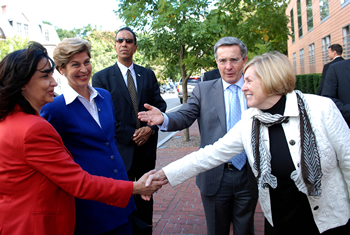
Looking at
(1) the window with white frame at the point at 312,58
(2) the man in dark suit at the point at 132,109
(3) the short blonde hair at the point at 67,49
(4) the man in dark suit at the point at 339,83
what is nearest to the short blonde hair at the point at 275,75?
(3) the short blonde hair at the point at 67,49

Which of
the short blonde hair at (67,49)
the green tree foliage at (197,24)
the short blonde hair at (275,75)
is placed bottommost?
the short blonde hair at (275,75)

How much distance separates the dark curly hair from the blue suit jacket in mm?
449

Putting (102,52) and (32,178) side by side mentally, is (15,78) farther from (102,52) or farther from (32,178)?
(102,52)

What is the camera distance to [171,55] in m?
9.05

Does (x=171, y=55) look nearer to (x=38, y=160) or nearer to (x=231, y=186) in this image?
(x=231, y=186)

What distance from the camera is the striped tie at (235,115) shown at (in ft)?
8.64

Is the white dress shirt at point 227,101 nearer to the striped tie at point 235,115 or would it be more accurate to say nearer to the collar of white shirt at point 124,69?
the striped tie at point 235,115

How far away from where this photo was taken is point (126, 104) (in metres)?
3.50

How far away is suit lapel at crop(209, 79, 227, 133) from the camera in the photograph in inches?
105

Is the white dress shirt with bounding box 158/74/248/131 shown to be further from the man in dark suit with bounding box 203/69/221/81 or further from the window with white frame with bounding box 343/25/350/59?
the window with white frame with bounding box 343/25/350/59

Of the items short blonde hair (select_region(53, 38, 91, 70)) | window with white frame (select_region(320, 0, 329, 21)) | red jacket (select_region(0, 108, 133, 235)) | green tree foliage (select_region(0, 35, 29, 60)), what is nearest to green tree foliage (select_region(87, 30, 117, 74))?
green tree foliage (select_region(0, 35, 29, 60))

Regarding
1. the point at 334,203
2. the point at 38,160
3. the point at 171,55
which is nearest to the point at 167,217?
the point at 334,203

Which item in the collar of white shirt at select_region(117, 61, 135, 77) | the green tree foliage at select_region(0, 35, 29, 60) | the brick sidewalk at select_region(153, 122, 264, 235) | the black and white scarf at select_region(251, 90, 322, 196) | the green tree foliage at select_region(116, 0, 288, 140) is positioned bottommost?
the brick sidewalk at select_region(153, 122, 264, 235)

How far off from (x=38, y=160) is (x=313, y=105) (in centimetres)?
178
